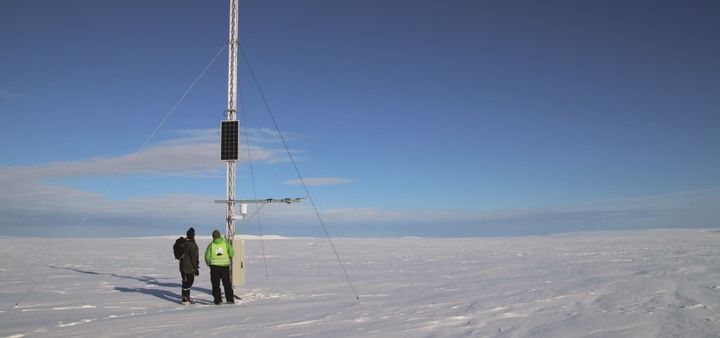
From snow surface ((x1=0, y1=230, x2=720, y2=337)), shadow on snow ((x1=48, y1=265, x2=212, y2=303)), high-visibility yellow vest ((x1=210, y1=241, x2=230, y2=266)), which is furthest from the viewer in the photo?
shadow on snow ((x1=48, y1=265, x2=212, y2=303))

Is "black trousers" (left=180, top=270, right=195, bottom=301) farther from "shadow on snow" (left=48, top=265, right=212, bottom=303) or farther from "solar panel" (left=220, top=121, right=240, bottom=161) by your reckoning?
"solar panel" (left=220, top=121, right=240, bottom=161)

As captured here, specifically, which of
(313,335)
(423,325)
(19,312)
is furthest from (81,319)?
(423,325)

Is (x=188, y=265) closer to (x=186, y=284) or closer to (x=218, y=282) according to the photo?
(x=186, y=284)

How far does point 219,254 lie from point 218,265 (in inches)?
9.1

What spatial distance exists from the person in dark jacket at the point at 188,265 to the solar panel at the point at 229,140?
1963 millimetres

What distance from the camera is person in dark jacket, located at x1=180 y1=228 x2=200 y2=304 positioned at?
36.0 ft

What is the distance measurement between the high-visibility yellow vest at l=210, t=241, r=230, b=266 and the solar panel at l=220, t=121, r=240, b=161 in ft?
7.37

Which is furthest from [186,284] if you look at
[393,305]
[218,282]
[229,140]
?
[393,305]

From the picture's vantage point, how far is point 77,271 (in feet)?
59.3

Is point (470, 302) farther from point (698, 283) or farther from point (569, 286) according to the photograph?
point (698, 283)

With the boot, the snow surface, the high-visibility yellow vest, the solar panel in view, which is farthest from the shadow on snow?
the solar panel

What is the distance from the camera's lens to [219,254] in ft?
36.2

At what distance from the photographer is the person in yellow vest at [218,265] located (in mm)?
10961

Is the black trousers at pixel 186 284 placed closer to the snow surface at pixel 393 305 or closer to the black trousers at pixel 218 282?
the snow surface at pixel 393 305
